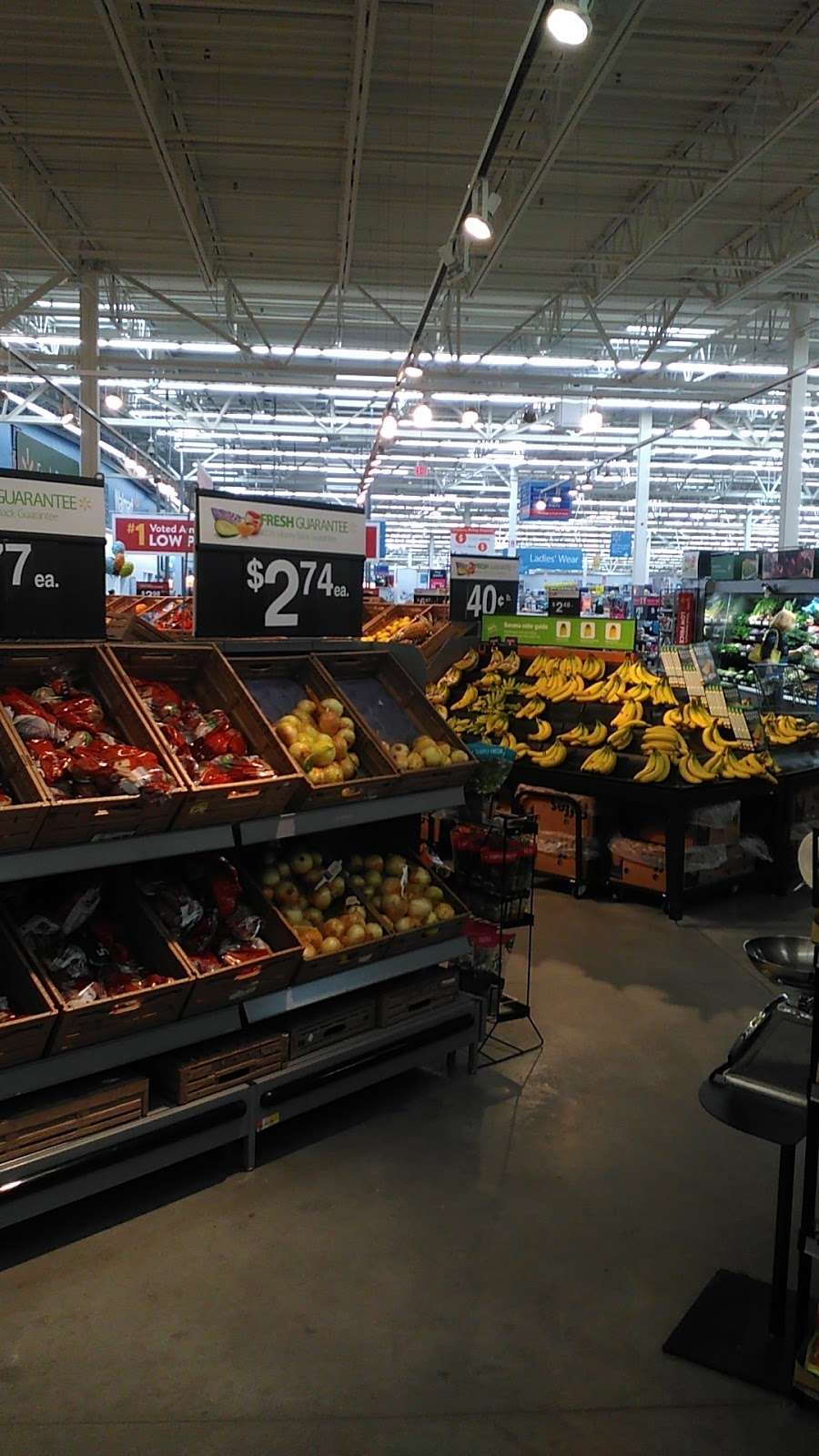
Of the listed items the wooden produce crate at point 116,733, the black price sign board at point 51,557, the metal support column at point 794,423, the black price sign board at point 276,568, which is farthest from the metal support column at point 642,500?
the wooden produce crate at point 116,733

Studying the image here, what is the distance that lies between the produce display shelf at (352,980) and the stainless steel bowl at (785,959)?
1558 millimetres

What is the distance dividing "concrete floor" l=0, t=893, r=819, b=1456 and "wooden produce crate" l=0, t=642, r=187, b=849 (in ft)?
4.19

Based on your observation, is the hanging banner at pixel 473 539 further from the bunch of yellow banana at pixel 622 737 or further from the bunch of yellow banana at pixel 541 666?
the bunch of yellow banana at pixel 622 737

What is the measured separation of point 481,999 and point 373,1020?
57cm

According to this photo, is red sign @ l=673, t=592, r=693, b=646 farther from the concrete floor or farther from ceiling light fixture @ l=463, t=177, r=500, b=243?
the concrete floor

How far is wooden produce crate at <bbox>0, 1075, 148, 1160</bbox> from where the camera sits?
296 centimetres

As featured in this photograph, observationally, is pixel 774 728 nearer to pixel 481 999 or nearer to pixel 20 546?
pixel 481 999

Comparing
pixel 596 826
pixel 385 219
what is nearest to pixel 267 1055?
pixel 596 826

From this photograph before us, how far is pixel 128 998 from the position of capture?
3.12 meters

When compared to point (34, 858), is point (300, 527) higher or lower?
higher

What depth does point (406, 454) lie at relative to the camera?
26.1m

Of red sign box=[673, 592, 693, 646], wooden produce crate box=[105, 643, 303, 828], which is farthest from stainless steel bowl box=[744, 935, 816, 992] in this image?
red sign box=[673, 592, 693, 646]

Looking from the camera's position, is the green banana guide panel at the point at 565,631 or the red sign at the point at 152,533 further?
the red sign at the point at 152,533

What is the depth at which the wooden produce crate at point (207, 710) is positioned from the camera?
3332mm
